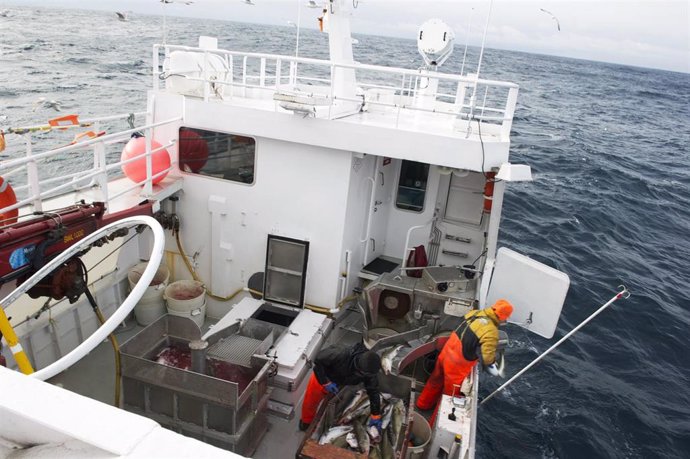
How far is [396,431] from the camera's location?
4914mm

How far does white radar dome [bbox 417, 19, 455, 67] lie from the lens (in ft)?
29.8

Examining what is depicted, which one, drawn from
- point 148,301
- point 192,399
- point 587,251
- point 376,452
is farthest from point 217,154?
point 587,251

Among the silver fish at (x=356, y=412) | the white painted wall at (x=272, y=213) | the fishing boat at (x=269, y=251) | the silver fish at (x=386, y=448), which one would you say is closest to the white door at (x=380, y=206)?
the fishing boat at (x=269, y=251)

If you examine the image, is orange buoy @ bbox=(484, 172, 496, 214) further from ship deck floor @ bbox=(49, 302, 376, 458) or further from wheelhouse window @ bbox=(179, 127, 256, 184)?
wheelhouse window @ bbox=(179, 127, 256, 184)

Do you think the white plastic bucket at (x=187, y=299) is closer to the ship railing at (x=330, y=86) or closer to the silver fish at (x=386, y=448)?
the ship railing at (x=330, y=86)

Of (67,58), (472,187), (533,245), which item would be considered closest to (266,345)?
(472,187)

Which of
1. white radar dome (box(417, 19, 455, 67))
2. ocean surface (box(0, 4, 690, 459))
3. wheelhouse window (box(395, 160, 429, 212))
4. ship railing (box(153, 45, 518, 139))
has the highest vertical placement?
white radar dome (box(417, 19, 455, 67))

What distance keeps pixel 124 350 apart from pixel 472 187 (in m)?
5.83

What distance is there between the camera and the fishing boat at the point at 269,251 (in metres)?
4.71

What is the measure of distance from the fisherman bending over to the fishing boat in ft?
0.88

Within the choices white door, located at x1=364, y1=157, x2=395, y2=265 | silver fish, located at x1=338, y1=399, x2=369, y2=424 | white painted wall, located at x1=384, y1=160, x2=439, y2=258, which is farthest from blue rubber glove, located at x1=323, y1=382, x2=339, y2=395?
white painted wall, located at x1=384, y1=160, x2=439, y2=258

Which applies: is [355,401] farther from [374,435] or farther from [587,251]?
[587,251]

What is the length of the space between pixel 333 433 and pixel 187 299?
3.19 m

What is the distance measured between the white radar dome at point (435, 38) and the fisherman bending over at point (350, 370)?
6.38m
